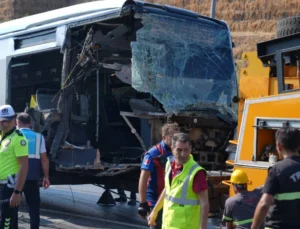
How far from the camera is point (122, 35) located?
10.9 metres

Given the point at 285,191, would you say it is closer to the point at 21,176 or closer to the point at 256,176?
the point at 256,176

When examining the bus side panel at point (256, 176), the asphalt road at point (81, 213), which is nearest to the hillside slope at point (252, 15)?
the asphalt road at point (81, 213)

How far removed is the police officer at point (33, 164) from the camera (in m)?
9.02

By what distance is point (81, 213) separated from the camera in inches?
483

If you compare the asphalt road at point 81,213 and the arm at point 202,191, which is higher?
the arm at point 202,191

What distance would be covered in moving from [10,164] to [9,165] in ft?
0.05

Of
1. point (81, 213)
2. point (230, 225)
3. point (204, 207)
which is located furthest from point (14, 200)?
point (81, 213)

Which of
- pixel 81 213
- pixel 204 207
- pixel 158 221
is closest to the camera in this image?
pixel 204 207

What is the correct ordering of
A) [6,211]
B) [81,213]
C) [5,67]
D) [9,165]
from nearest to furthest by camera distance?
[9,165], [6,211], [5,67], [81,213]

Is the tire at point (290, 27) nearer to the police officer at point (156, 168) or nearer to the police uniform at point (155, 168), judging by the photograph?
the police officer at point (156, 168)

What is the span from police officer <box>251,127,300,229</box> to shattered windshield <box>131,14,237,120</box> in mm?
5087

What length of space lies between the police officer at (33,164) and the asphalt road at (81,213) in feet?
5.41

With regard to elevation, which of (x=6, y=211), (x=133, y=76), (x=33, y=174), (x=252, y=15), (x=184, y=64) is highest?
(x=252, y=15)

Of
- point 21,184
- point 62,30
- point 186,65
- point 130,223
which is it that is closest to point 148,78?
point 186,65
